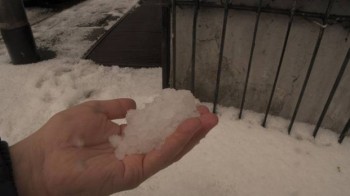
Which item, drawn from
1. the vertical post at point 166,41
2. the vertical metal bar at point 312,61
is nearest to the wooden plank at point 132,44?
the vertical post at point 166,41

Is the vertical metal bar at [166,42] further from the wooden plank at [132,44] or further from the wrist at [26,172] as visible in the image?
the wrist at [26,172]

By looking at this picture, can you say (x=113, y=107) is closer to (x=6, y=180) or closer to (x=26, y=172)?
(x=26, y=172)

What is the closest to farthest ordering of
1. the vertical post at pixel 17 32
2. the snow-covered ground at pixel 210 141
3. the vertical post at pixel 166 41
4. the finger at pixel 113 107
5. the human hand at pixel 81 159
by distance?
the human hand at pixel 81 159 → the finger at pixel 113 107 → the snow-covered ground at pixel 210 141 → the vertical post at pixel 166 41 → the vertical post at pixel 17 32

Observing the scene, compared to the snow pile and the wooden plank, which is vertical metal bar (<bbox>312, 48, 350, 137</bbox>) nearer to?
the snow pile

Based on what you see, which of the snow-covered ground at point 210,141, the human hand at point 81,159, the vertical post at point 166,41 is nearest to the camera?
the human hand at point 81,159

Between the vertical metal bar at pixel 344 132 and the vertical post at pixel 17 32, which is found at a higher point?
the vertical post at pixel 17 32

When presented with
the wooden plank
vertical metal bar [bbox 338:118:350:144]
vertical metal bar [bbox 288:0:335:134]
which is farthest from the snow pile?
the wooden plank

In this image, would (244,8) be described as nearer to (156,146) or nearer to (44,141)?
(156,146)
